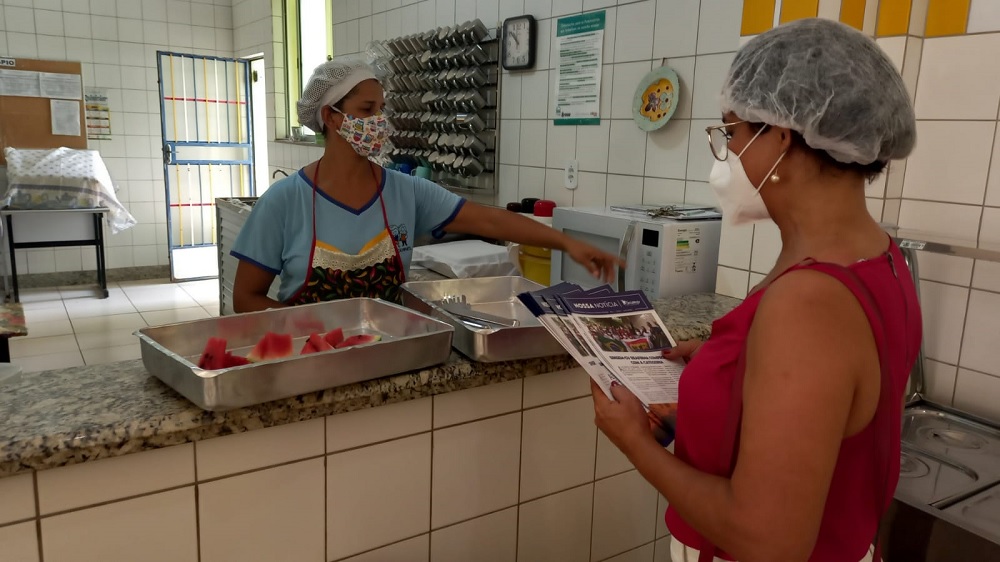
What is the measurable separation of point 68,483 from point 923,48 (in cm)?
204

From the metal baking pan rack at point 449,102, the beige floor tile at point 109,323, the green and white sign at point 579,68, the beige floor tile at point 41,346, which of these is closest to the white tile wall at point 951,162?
the green and white sign at point 579,68

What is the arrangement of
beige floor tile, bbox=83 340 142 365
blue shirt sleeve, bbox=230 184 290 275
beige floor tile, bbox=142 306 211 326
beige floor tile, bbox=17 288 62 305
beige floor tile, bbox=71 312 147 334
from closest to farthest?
blue shirt sleeve, bbox=230 184 290 275
beige floor tile, bbox=83 340 142 365
beige floor tile, bbox=71 312 147 334
beige floor tile, bbox=142 306 211 326
beige floor tile, bbox=17 288 62 305

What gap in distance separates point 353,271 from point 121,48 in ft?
18.6

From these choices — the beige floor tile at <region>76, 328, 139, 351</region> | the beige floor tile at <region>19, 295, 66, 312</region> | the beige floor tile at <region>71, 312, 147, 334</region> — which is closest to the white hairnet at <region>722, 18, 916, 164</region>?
the beige floor tile at <region>76, 328, 139, 351</region>

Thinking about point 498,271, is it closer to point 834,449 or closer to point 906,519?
point 906,519

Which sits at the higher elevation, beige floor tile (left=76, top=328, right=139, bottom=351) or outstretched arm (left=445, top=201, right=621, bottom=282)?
outstretched arm (left=445, top=201, right=621, bottom=282)

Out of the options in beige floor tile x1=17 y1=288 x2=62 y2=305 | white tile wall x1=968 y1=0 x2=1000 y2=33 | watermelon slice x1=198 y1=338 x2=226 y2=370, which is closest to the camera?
watermelon slice x1=198 y1=338 x2=226 y2=370

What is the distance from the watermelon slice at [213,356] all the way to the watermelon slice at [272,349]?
0.16ft

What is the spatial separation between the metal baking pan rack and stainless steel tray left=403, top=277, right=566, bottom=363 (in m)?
1.85

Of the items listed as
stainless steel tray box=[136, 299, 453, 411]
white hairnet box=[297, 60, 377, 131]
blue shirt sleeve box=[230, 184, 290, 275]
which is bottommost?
stainless steel tray box=[136, 299, 453, 411]

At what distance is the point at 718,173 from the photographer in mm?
1013

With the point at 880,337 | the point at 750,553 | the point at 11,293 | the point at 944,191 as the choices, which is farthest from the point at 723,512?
the point at 11,293

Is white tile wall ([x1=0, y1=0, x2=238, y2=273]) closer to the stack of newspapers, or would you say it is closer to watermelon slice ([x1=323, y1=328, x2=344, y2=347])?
watermelon slice ([x1=323, y1=328, x2=344, y2=347])

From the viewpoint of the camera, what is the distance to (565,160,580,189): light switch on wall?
2973mm
